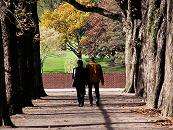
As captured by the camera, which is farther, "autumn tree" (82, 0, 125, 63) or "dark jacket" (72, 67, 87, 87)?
"autumn tree" (82, 0, 125, 63)

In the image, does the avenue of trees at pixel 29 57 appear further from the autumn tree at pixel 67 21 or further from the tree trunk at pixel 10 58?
the autumn tree at pixel 67 21

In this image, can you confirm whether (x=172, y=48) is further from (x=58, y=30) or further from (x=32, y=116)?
(x=58, y=30)

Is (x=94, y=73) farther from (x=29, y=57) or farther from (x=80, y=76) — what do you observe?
(x=29, y=57)

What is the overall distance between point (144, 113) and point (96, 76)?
3822 mm

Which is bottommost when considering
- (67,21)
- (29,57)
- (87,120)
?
(87,120)

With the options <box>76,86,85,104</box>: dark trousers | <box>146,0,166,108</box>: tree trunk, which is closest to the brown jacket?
<box>76,86,85,104</box>: dark trousers

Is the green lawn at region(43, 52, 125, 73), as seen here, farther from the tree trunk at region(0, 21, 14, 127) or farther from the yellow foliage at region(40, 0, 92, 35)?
the tree trunk at region(0, 21, 14, 127)

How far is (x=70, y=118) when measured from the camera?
18.6m

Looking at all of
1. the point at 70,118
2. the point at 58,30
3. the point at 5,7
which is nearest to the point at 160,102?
the point at 70,118

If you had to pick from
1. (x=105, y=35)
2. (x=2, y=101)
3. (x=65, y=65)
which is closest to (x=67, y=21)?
(x=105, y=35)

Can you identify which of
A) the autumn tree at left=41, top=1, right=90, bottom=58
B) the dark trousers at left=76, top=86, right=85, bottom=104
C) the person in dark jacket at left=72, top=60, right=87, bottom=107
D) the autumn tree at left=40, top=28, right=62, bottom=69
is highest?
the autumn tree at left=41, top=1, right=90, bottom=58

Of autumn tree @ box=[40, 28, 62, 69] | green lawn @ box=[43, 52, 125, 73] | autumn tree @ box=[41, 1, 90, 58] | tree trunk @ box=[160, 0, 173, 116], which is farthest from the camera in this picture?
green lawn @ box=[43, 52, 125, 73]

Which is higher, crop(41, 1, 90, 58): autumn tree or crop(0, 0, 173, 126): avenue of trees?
crop(41, 1, 90, 58): autumn tree

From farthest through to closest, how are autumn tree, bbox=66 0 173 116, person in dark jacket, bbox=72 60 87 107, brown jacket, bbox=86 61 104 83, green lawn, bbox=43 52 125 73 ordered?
1. green lawn, bbox=43 52 125 73
2. person in dark jacket, bbox=72 60 87 107
3. brown jacket, bbox=86 61 104 83
4. autumn tree, bbox=66 0 173 116
